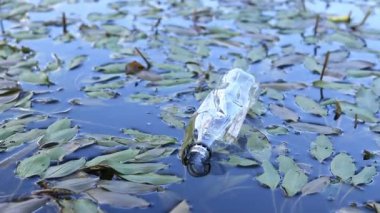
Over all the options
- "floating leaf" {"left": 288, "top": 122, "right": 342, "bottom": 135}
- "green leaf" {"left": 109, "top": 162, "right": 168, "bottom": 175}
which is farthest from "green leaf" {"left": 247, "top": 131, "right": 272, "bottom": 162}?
"green leaf" {"left": 109, "top": 162, "right": 168, "bottom": 175}

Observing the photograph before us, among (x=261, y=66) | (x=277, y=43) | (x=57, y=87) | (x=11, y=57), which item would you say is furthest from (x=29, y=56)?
(x=277, y=43)

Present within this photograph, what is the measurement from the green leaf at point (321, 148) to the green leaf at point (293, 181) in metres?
0.10

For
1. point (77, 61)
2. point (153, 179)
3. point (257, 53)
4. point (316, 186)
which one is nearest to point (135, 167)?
point (153, 179)

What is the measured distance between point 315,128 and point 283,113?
12 cm

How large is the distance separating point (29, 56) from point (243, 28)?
91 centimetres

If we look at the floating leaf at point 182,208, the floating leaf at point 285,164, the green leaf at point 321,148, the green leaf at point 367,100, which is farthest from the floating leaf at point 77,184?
the green leaf at point 367,100

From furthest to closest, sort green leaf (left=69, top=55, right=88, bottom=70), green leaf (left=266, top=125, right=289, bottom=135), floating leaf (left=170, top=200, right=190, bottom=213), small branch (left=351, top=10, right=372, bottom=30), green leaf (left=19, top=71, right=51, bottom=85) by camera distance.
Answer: small branch (left=351, top=10, right=372, bottom=30)
green leaf (left=69, top=55, right=88, bottom=70)
green leaf (left=19, top=71, right=51, bottom=85)
green leaf (left=266, top=125, right=289, bottom=135)
floating leaf (left=170, top=200, right=190, bottom=213)

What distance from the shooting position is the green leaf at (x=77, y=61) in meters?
1.80

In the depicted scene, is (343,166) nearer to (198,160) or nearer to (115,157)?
(198,160)

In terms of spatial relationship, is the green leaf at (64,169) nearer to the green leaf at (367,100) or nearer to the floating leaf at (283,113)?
the floating leaf at (283,113)

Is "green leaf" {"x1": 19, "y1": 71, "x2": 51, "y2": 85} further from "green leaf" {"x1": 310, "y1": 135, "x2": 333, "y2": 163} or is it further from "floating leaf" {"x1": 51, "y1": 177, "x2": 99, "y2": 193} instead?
"green leaf" {"x1": 310, "y1": 135, "x2": 333, "y2": 163}

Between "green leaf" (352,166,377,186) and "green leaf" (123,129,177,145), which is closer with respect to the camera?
"green leaf" (352,166,377,186)

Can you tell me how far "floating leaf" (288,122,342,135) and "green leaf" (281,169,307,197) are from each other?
0.75 feet

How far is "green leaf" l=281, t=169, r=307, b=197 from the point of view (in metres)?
1.16
